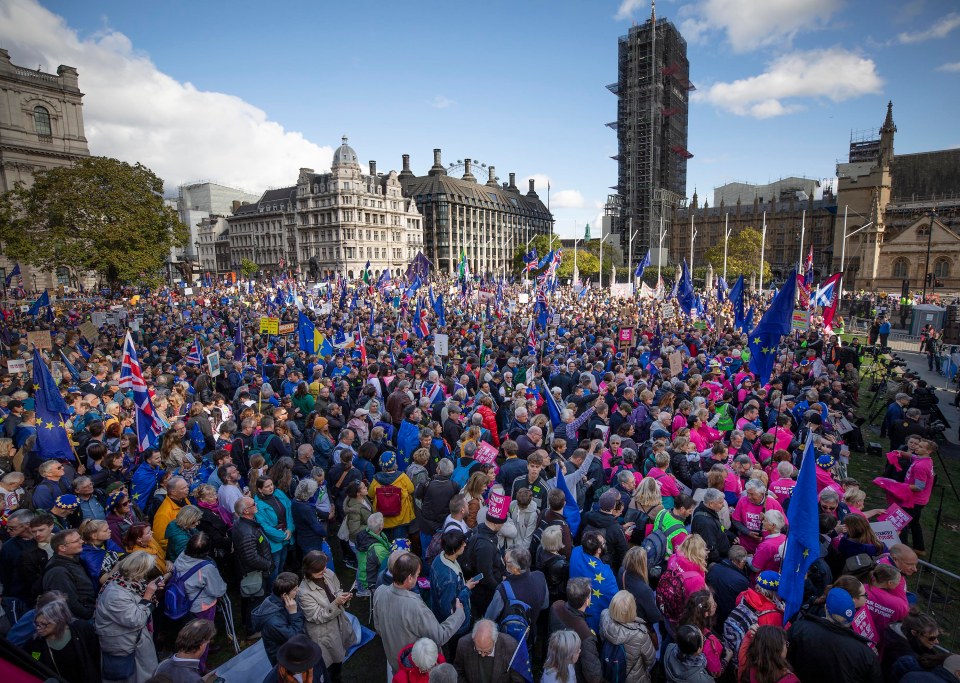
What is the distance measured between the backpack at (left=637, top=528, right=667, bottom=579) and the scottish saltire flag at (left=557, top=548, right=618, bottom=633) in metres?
0.61

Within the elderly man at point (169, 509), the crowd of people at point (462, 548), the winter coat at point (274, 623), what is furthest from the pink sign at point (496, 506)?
the elderly man at point (169, 509)

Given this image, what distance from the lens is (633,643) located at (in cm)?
372

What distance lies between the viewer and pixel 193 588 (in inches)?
176

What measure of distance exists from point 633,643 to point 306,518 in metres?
3.77

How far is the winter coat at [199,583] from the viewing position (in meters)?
4.45

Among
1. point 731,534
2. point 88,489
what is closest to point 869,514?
point 731,534

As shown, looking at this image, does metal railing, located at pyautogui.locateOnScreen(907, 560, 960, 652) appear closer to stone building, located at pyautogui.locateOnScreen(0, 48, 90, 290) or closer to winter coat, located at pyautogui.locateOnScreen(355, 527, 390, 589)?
winter coat, located at pyautogui.locateOnScreen(355, 527, 390, 589)

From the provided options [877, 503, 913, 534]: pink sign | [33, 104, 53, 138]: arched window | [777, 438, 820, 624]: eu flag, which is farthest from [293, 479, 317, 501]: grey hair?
[33, 104, 53, 138]: arched window

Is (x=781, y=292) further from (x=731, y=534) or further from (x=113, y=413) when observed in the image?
(x=113, y=413)

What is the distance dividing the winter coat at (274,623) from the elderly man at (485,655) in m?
1.31

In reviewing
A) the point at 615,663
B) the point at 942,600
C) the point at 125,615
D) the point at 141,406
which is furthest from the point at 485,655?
the point at 942,600

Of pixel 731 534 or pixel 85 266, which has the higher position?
pixel 85 266

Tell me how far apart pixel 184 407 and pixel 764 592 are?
10392mm

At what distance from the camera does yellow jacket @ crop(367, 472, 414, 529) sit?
6.02 meters
